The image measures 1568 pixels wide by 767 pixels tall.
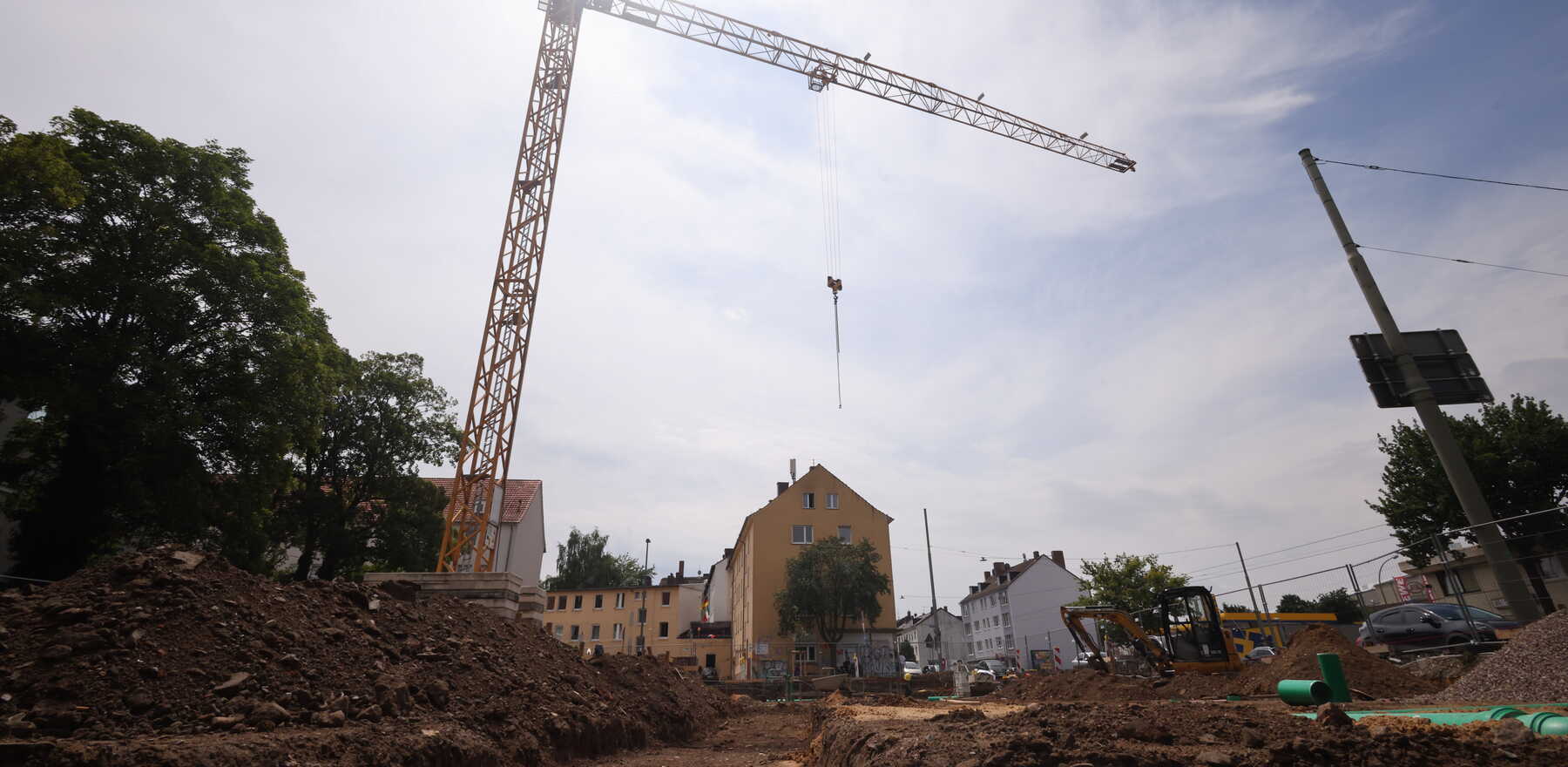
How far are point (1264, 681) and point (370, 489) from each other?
32.7 metres

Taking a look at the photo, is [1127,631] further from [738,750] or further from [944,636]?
[944,636]

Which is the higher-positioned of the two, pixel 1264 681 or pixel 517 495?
pixel 517 495

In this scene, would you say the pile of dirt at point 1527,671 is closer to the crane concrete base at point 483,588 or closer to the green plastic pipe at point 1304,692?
the green plastic pipe at point 1304,692

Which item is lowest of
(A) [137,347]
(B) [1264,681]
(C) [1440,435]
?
(B) [1264,681]

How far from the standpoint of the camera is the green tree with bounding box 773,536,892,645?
135 ft

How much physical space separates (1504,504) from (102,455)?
4894 cm

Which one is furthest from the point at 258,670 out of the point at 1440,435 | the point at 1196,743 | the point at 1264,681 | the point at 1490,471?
the point at 1490,471

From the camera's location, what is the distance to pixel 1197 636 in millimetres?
18234

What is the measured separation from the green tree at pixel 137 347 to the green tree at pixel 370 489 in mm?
8222

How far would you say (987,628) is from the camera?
75.4 metres

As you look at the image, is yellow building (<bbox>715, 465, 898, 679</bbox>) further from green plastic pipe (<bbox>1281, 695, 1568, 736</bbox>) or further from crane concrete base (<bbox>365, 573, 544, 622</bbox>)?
green plastic pipe (<bbox>1281, 695, 1568, 736</bbox>)

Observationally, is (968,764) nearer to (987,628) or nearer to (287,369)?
(287,369)

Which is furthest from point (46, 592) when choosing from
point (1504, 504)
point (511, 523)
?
point (1504, 504)

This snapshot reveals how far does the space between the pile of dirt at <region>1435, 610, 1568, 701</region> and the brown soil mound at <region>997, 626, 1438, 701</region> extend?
2103mm
